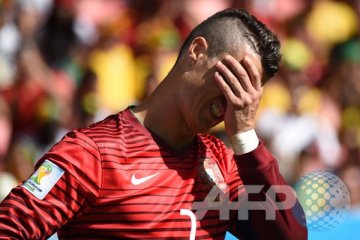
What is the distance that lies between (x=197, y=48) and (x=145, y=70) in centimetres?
476

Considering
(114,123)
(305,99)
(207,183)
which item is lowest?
(305,99)

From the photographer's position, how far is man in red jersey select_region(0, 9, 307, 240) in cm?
303

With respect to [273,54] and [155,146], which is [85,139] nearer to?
[155,146]

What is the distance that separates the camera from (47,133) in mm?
7531

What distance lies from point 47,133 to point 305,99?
85.8 inches

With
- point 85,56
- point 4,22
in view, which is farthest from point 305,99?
point 4,22

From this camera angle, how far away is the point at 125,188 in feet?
10.3

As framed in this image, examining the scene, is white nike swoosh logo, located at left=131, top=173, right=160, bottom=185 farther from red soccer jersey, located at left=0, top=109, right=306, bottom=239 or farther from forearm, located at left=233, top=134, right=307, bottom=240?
forearm, located at left=233, top=134, right=307, bottom=240

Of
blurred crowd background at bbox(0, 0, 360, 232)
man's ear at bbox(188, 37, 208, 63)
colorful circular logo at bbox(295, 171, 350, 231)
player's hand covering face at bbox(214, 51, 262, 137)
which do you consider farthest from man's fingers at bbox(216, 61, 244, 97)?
blurred crowd background at bbox(0, 0, 360, 232)

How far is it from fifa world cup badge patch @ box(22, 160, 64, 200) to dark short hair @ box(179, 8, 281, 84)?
0.65 metres

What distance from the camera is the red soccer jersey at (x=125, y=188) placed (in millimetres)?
3008

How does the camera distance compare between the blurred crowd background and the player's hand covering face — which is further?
the blurred crowd background

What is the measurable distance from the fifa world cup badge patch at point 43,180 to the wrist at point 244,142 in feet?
1.89

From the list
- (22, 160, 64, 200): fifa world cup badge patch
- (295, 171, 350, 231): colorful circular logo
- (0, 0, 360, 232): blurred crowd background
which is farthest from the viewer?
(0, 0, 360, 232): blurred crowd background
